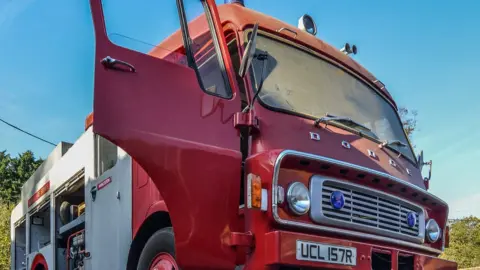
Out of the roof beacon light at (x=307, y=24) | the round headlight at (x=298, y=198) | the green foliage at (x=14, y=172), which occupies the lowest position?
the round headlight at (x=298, y=198)

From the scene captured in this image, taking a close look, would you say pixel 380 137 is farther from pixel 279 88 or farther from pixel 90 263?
pixel 90 263

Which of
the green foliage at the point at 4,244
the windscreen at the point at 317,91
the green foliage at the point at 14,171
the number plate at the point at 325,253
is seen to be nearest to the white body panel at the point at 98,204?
the windscreen at the point at 317,91

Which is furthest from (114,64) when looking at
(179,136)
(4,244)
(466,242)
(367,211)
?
(4,244)

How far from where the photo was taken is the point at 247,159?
3658mm

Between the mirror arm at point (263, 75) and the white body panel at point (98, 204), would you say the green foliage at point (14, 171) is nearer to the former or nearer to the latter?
the white body panel at point (98, 204)

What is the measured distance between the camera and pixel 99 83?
3.40 meters

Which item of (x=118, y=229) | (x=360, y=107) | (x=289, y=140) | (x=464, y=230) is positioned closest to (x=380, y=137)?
(x=360, y=107)

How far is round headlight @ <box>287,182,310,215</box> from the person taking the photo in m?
3.59

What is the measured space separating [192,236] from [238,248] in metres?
0.30

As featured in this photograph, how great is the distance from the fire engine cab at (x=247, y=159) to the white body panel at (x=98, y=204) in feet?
0.08

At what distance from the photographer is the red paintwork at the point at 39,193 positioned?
7071 millimetres

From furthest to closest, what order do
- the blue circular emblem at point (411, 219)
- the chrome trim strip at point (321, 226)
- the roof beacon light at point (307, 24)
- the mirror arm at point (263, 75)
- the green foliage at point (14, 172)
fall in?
Result: the green foliage at point (14, 172) < the roof beacon light at point (307, 24) < the blue circular emblem at point (411, 219) < the mirror arm at point (263, 75) < the chrome trim strip at point (321, 226)

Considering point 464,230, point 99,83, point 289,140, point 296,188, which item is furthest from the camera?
point 464,230

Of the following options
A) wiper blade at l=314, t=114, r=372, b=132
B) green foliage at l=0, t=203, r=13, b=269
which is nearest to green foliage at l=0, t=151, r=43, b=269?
green foliage at l=0, t=203, r=13, b=269
